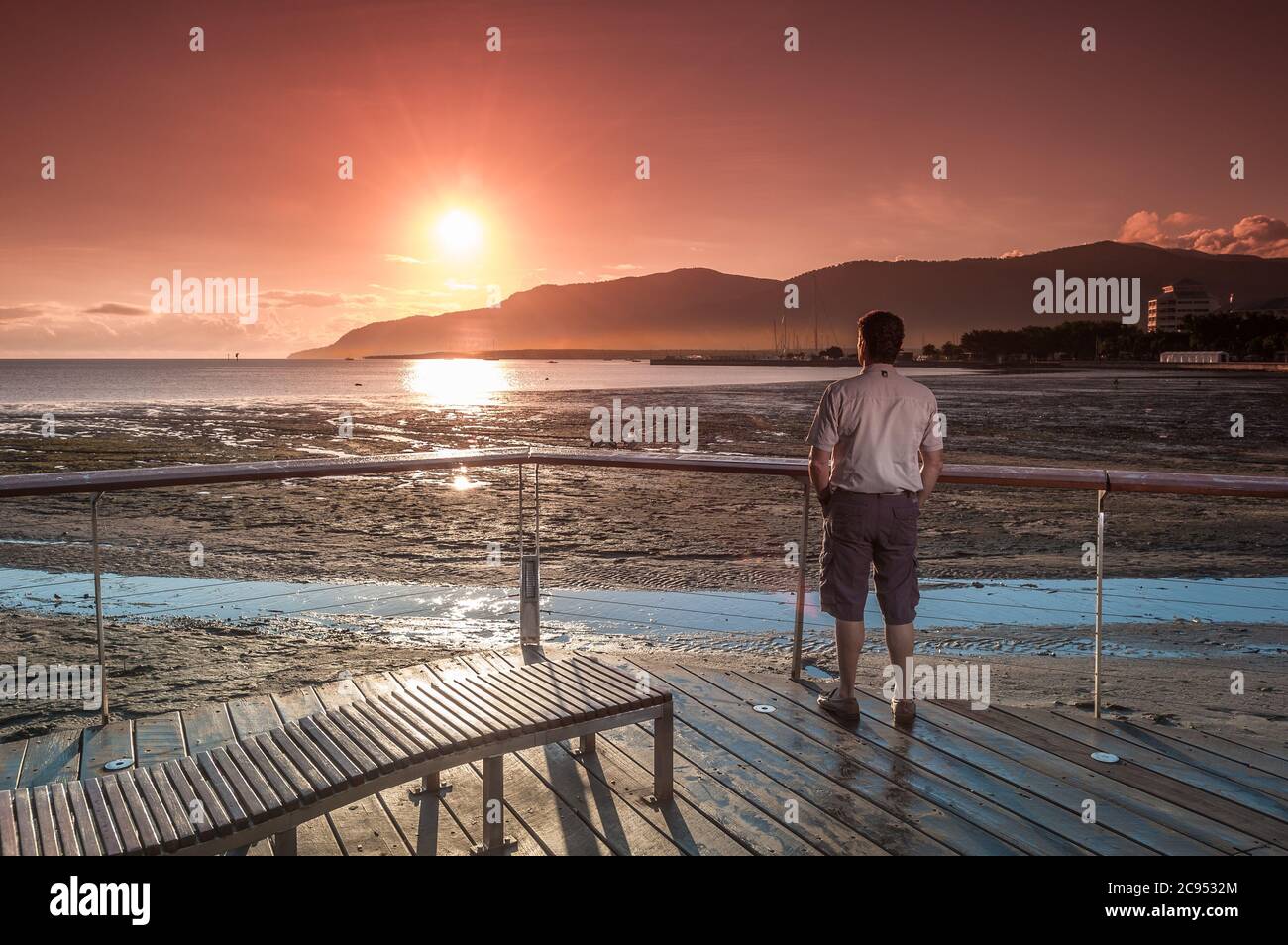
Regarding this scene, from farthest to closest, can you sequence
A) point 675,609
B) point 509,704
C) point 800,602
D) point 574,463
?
point 675,609
point 574,463
point 800,602
point 509,704

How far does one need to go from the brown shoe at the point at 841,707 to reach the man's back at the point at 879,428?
3.04 feet

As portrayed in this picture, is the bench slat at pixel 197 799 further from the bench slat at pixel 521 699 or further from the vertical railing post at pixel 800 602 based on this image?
the vertical railing post at pixel 800 602

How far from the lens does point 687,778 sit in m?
3.15

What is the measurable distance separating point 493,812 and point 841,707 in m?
1.69

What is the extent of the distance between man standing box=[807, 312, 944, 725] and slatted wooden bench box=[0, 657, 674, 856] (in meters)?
1.08

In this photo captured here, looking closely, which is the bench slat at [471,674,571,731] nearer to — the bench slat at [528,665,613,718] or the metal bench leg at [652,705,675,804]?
the bench slat at [528,665,613,718]

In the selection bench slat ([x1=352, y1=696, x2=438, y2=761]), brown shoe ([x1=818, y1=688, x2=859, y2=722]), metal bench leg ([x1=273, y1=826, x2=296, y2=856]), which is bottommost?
brown shoe ([x1=818, y1=688, x2=859, y2=722])

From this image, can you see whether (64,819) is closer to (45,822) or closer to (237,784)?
(45,822)

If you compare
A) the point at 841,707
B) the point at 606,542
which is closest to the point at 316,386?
the point at 606,542

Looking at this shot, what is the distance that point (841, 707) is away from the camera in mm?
3715

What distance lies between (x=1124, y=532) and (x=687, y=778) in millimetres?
10958

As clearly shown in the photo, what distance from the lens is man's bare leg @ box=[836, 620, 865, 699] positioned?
12.1ft

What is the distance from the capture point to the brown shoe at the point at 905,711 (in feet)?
11.9

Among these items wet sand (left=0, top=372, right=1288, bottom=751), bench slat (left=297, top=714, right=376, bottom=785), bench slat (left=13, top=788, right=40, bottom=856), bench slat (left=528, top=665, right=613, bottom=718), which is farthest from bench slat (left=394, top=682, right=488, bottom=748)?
wet sand (left=0, top=372, right=1288, bottom=751)
